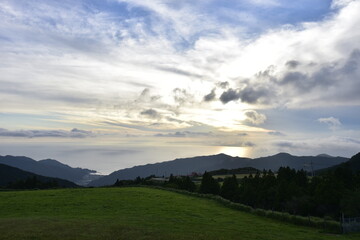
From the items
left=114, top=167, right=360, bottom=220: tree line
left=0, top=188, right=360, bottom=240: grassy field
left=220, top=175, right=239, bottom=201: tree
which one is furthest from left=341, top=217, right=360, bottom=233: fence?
left=220, top=175, right=239, bottom=201: tree

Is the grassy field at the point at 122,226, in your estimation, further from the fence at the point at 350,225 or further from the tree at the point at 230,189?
the tree at the point at 230,189

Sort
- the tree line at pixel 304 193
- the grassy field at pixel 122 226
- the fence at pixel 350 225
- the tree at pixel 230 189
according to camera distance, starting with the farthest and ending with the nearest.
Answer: the tree at pixel 230 189
the tree line at pixel 304 193
the fence at pixel 350 225
the grassy field at pixel 122 226

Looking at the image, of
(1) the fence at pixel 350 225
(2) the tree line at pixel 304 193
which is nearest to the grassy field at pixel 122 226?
(1) the fence at pixel 350 225

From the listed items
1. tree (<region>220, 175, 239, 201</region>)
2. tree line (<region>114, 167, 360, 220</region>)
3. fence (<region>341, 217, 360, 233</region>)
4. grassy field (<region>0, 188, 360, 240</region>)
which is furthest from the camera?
tree (<region>220, 175, 239, 201</region>)

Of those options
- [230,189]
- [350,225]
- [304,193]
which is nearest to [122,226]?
[350,225]

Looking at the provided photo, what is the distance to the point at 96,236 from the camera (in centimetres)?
3070

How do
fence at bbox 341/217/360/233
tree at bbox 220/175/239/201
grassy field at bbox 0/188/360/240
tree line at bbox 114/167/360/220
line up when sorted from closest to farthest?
grassy field at bbox 0/188/360/240, fence at bbox 341/217/360/233, tree line at bbox 114/167/360/220, tree at bbox 220/175/239/201

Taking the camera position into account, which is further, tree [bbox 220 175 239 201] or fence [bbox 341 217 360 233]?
tree [bbox 220 175 239 201]

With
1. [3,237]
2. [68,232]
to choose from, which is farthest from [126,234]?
[3,237]

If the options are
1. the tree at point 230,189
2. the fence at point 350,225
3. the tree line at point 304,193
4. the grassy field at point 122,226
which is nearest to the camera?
the grassy field at point 122,226

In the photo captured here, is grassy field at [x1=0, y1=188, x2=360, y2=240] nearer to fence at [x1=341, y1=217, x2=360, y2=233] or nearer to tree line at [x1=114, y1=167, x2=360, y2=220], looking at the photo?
fence at [x1=341, y1=217, x2=360, y2=233]

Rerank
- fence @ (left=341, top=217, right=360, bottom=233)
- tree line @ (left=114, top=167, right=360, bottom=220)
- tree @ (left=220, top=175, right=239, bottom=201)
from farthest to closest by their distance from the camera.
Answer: tree @ (left=220, top=175, right=239, bottom=201) < tree line @ (left=114, top=167, right=360, bottom=220) < fence @ (left=341, top=217, right=360, bottom=233)

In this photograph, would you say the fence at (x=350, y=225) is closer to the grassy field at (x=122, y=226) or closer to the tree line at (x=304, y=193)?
the grassy field at (x=122, y=226)

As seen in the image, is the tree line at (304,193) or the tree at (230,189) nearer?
the tree line at (304,193)
